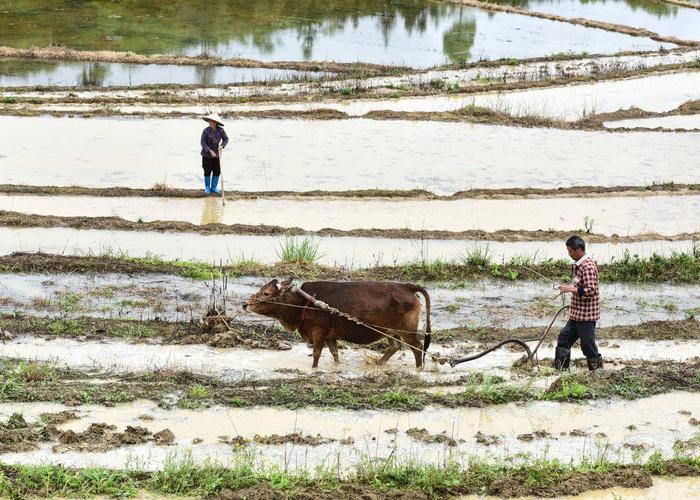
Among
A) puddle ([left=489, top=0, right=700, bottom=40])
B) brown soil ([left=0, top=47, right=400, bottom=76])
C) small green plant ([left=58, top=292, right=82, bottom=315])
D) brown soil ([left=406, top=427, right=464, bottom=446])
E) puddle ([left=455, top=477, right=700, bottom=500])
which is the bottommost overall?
puddle ([left=455, top=477, right=700, bottom=500])

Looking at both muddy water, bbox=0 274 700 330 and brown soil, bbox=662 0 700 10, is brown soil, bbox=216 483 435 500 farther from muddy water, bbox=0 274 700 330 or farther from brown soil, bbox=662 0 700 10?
brown soil, bbox=662 0 700 10

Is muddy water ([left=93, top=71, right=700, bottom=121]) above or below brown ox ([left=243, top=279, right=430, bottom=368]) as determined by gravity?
above

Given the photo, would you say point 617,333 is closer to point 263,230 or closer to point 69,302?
point 263,230

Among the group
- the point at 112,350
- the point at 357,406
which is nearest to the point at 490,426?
the point at 357,406

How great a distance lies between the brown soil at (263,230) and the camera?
1282cm

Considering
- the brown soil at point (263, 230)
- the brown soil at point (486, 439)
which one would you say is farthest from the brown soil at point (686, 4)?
the brown soil at point (486, 439)

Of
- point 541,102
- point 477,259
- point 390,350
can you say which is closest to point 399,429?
point 390,350

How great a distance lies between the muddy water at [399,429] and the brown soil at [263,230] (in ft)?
17.7

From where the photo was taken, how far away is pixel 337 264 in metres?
11.5

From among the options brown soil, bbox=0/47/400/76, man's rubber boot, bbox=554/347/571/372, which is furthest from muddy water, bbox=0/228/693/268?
brown soil, bbox=0/47/400/76

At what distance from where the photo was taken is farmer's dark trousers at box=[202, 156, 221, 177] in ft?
47.9

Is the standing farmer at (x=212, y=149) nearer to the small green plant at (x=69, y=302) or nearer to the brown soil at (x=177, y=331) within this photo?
the small green plant at (x=69, y=302)

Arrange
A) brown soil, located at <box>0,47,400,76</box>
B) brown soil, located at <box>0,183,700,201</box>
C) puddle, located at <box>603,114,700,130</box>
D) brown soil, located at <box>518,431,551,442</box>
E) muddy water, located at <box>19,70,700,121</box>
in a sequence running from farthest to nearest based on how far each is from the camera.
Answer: brown soil, located at <box>0,47,400,76</box> → puddle, located at <box>603,114,700,130</box> → muddy water, located at <box>19,70,700,121</box> → brown soil, located at <box>0,183,700,201</box> → brown soil, located at <box>518,431,551,442</box>

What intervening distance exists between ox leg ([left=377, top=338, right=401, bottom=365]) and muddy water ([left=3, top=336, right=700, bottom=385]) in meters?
0.07
